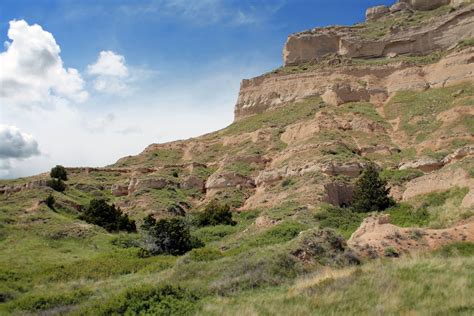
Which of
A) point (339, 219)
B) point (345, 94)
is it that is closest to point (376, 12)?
point (345, 94)

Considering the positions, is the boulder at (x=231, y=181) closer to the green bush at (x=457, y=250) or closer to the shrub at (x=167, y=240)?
the shrub at (x=167, y=240)

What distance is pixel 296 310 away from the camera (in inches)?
329

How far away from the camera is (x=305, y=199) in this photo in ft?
101

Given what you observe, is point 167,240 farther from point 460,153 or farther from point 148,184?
point 460,153

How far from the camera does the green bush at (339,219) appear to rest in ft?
82.3

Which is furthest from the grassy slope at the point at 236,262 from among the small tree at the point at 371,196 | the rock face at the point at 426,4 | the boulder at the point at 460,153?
the rock face at the point at 426,4

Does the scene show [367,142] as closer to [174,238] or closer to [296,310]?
[174,238]

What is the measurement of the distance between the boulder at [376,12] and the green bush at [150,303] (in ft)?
278

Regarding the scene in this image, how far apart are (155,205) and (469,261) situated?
98.6 ft

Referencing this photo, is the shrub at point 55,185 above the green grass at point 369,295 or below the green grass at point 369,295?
above

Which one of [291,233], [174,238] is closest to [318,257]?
[291,233]

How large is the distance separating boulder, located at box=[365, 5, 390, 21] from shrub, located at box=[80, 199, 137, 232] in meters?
68.9

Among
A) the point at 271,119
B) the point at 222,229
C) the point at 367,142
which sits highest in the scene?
the point at 271,119

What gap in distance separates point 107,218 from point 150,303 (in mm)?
24538
